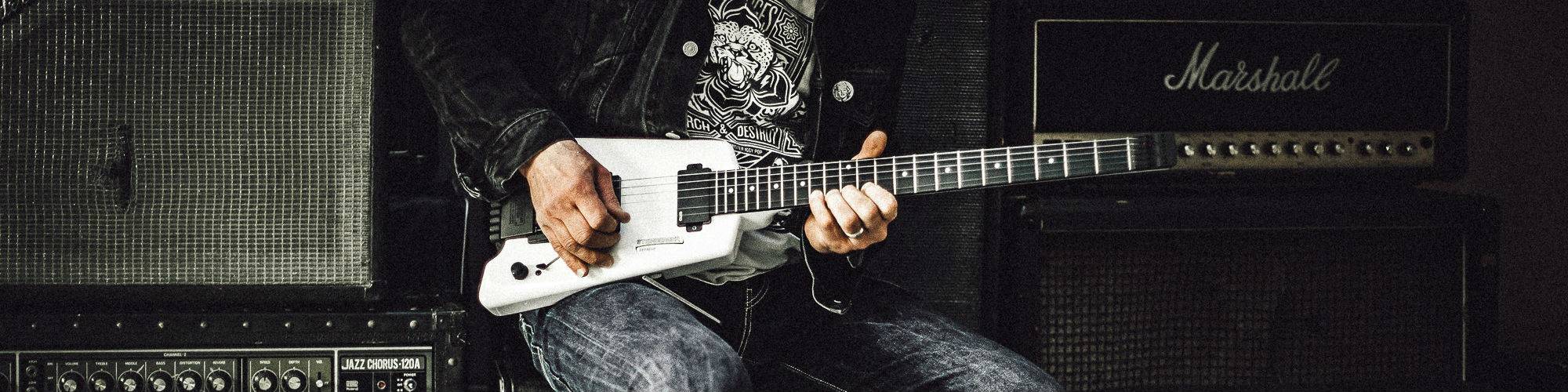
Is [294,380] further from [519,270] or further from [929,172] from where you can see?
[929,172]

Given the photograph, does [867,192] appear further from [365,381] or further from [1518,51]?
[1518,51]

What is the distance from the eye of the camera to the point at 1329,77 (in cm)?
154

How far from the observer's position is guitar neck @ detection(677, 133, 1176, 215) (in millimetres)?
1035

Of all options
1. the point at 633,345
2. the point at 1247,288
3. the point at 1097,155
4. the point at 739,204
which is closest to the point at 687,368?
the point at 633,345

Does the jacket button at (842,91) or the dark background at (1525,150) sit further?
the dark background at (1525,150)

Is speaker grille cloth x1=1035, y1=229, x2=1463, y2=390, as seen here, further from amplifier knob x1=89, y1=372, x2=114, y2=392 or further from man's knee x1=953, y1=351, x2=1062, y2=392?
amplifier knob x1=89, y1=372, x2=114, y2=392

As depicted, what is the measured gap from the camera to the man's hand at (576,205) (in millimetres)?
1123

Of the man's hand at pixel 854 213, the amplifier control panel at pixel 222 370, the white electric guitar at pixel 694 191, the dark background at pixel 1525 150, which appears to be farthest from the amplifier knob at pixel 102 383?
the dark background at pixel 1525 150

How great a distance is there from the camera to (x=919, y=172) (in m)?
1.11

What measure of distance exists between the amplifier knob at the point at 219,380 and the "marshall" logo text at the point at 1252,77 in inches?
51.7

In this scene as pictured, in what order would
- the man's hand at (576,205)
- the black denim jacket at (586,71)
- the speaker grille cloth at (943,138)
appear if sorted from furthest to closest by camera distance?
the speaker grille cloth at (943,138)
the black denim jacket at (586,71)
the man's hand at (576,205)

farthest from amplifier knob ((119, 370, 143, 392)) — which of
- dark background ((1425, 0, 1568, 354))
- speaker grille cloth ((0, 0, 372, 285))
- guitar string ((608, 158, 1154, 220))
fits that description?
dark background ((1425, 0, 1568, 354))

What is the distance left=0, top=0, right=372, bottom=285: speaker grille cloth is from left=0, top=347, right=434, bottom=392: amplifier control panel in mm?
92

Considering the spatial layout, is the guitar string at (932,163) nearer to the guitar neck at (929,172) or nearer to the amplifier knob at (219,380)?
the guitar neck at (929,172)
